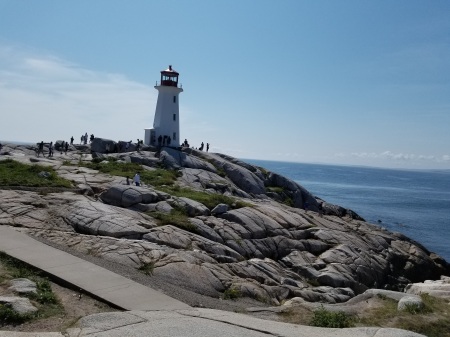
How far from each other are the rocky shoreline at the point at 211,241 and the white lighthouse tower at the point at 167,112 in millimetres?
9383

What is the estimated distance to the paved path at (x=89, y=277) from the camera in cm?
1401

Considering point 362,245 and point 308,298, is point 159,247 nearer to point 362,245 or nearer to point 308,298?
point 308,298

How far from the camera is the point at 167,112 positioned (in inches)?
2425

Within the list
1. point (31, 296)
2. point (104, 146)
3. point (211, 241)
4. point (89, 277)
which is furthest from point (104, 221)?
point (104, 146)

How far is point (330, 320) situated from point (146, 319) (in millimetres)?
5212

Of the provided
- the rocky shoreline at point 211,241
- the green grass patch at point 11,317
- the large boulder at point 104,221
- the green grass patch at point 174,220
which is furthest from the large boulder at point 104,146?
A: the green grass patch at point 11,317

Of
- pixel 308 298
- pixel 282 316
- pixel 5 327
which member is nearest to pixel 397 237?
pixel 308 298

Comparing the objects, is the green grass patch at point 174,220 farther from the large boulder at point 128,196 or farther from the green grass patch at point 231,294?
the green grass patch at point 231,294

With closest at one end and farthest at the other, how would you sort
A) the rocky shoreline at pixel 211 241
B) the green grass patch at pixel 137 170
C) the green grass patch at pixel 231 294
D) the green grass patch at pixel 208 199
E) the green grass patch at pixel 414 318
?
the green grass patch at pixel 414 318 → the green grass patch at pixel 231 294 → the rocky shoreline at pixel 211 241 → the green grass patch at pixel 208 199 → the green grass patch at pixel 137 170

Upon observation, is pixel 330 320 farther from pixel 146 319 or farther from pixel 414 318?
pixel 146 319

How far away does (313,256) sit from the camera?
33844 mm

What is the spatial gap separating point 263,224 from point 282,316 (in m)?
20.1

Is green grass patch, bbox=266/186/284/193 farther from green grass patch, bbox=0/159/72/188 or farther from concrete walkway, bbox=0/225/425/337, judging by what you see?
concrete walkway, bbox=0/225/425/337

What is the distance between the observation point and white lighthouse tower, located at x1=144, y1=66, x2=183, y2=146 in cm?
6128
